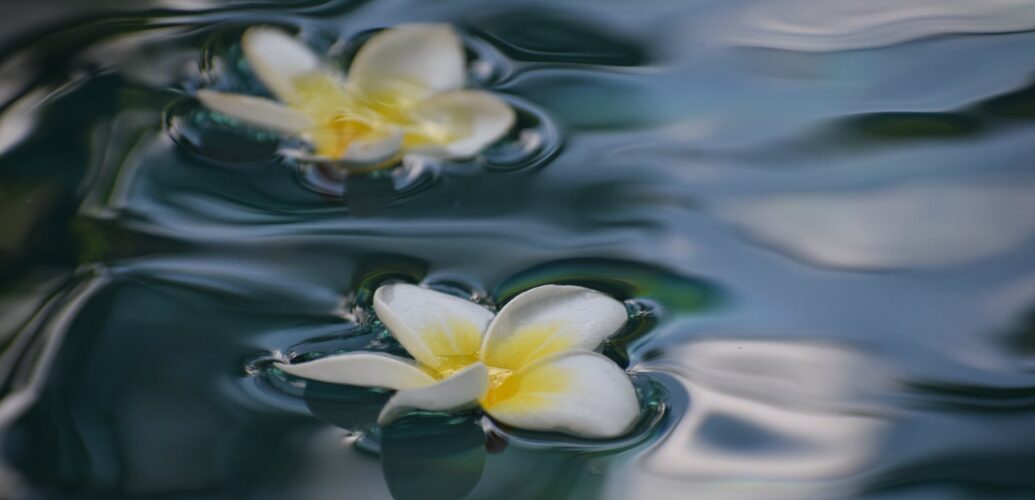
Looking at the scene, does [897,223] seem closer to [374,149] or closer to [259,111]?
[374,149]

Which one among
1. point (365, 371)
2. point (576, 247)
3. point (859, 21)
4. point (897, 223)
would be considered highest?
point (859, 21)

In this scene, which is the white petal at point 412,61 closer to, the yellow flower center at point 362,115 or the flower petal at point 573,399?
the yellow flower center at point 362,115

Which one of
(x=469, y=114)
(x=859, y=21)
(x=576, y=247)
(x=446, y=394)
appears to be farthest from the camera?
(x=859, y=21)

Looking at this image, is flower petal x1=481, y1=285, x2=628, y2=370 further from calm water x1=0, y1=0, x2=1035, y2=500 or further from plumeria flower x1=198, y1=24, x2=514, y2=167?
plumeria flower x1=198, y1=24, x2=514, y2=167

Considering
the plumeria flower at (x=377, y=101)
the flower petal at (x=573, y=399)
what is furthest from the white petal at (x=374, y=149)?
the flower petal at (x=573, y=399)

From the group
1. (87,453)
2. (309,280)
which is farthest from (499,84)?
(87,453)

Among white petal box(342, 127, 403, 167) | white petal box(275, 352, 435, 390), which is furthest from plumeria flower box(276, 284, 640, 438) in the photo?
white petal box(342, 127, 403, 167)

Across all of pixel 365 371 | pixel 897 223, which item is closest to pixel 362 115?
pixel 365 371

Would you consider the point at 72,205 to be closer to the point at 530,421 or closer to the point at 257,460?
the point at 257,460
